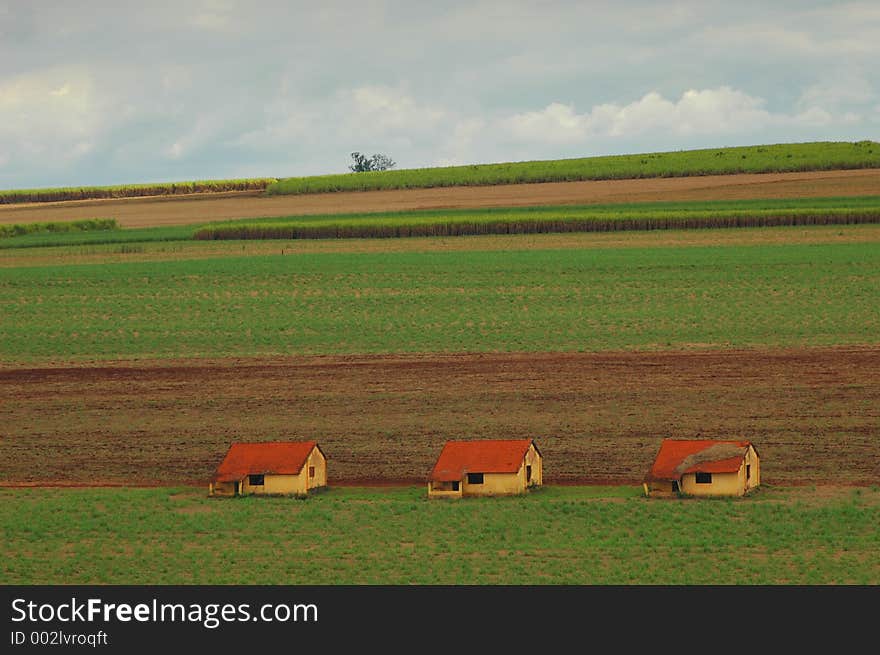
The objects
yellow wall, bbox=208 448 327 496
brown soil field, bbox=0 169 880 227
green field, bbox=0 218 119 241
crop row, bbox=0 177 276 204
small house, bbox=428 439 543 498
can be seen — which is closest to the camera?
small house, bbox=428 439 543 498

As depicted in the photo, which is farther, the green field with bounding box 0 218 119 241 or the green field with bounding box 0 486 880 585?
the green field with bounding box 0 218 119 241

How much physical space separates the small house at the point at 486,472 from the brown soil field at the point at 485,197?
63.9 metres

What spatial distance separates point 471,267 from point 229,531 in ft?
130

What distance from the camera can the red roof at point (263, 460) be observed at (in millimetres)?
33000

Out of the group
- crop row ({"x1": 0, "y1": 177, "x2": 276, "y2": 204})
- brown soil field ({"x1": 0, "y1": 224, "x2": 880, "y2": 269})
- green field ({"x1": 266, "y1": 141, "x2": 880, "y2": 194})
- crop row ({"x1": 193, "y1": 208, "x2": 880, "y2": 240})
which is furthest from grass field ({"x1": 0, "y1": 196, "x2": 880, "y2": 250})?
crop row ({"x1": 0, "y1": 177, "x2": 276, "y2": 204})

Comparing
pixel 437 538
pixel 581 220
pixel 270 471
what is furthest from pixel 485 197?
pixel 437 538

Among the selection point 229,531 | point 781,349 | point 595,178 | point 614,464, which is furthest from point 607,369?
point 595,178

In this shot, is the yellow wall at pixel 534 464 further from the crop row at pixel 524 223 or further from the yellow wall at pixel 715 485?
the crop row at pixel 524 223

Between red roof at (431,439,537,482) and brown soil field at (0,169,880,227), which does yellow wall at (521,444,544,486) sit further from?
brown soil field at (0,169,880,227)

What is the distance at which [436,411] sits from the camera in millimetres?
41312

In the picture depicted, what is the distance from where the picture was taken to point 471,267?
68375mm

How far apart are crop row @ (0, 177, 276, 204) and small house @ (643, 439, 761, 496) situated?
387 feet

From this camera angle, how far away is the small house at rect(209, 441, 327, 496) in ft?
108

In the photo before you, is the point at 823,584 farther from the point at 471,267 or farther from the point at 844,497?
the point at 471,267
